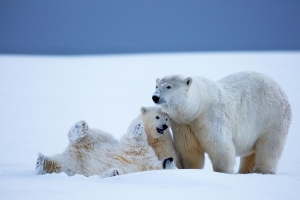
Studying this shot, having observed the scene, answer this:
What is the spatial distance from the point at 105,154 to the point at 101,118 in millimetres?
5429

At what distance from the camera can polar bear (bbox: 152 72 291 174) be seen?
484 centimetres

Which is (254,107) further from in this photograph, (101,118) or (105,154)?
(101,118)

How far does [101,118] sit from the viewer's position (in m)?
10.1

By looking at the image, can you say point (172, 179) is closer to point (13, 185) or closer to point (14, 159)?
point (13, 185)

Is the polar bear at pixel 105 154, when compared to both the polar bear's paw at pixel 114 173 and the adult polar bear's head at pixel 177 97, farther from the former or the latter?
the adult polar bear's head at pixel 177 97

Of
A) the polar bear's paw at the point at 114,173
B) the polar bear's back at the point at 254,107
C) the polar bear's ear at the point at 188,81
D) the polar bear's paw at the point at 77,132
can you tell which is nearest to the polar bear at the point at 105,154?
the polar bear's paw at the point at 77,132

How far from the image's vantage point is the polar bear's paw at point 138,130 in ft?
15.5

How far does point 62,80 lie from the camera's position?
1536 cm

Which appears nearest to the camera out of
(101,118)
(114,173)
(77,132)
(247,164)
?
(114,173)

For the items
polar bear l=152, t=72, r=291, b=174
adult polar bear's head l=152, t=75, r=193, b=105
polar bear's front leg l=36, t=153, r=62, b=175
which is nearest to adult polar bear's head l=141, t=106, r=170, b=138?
polar bear l=152, t=72, r=291, b=174

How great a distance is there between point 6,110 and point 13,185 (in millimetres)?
6964

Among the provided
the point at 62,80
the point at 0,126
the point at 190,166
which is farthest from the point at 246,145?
the point at 62,80

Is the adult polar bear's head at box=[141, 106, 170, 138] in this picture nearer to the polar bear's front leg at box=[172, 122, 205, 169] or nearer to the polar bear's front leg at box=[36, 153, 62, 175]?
the polar bear's front leg at box=[172, 122, 205, 169]

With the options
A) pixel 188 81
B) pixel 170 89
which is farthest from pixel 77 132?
pixel 188 81
